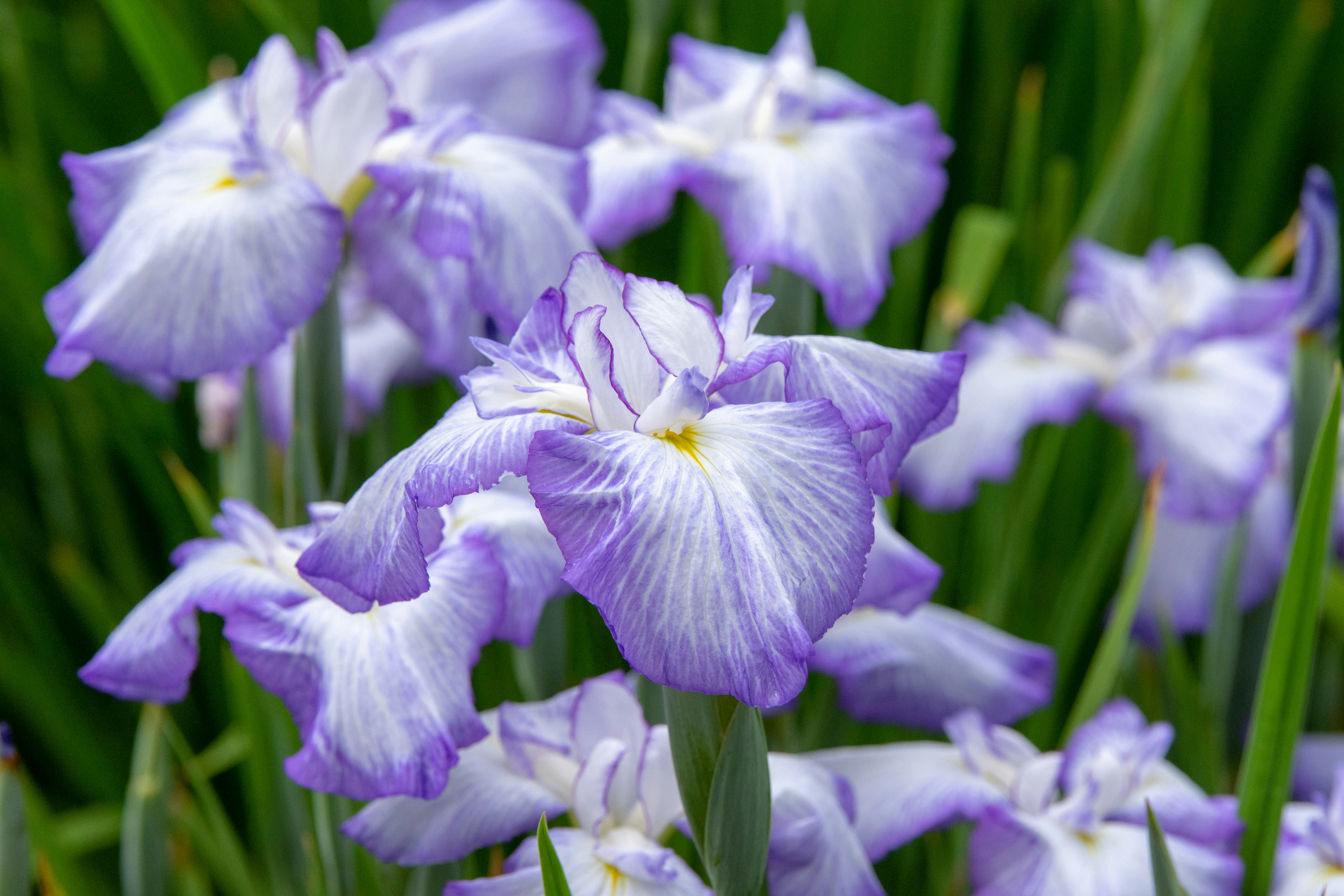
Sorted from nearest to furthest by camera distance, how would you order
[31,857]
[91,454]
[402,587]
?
[402,587]
[31,857]
[91,454]

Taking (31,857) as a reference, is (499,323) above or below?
above

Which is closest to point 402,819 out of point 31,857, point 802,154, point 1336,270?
point 31,857

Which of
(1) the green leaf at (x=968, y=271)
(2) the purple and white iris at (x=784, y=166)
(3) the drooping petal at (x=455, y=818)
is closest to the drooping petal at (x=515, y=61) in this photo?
(2) the purple and white iris at (x=784, y=166)

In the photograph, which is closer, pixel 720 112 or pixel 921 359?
pixel 921 359

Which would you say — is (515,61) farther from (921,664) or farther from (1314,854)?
(1314,854)

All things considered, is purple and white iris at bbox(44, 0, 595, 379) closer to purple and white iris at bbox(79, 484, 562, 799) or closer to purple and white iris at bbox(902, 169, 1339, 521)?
purple and white iris at bbox(79, 484, 562, 799)

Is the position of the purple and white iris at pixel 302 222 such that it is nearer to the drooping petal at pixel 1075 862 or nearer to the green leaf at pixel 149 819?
the green leaf at pixel 149 819

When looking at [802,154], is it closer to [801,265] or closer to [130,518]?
[801,265]
